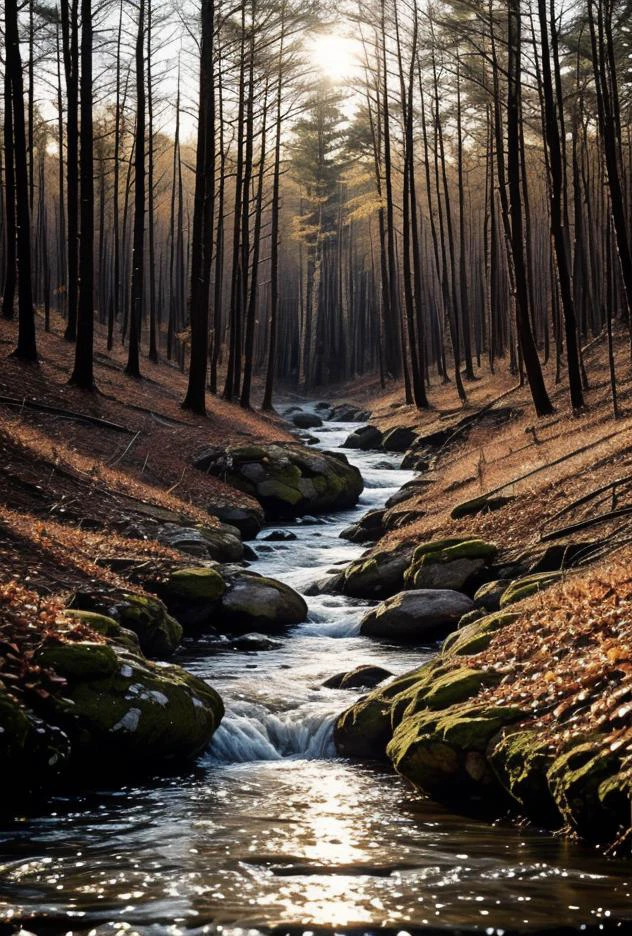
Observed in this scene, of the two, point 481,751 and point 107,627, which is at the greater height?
point 107,627

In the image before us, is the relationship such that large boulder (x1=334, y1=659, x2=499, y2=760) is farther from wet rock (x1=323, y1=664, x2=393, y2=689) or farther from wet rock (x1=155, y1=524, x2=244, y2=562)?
wet rock (x1=155, y1=524, x2=244, y2=562)

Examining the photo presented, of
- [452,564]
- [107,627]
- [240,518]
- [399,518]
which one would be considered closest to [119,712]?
[107,627]

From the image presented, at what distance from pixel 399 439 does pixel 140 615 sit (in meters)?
19.4

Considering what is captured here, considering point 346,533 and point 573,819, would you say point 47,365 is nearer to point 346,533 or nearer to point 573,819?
point 346,533

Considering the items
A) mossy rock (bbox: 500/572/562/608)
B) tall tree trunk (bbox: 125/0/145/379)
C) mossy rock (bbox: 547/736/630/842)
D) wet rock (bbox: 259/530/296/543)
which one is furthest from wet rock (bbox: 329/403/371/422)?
mossy rock (bbox: 547/736/630/842)

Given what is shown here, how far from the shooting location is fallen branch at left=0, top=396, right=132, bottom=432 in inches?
669

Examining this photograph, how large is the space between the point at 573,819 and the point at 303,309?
4933 cm

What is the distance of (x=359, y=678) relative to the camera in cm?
970

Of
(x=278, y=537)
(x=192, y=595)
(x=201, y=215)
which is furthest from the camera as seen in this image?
(x=201, y=215)

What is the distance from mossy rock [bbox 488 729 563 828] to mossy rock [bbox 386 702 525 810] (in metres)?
0.20

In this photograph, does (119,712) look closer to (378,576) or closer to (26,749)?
(26,749)

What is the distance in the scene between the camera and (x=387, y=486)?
23.5 metres

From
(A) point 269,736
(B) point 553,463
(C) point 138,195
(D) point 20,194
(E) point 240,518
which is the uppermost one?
(C) point 138,195

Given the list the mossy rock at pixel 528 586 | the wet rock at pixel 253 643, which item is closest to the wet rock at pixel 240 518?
the wet rock at pixel 253 643
